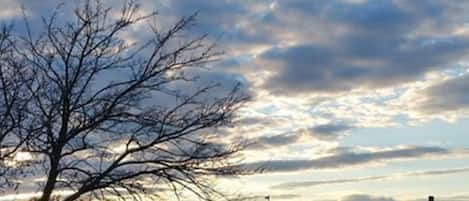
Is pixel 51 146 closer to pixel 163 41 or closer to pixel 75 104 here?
pixel 75 104

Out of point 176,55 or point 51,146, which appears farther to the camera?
point 176,55

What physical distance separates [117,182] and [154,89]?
77.5 inches

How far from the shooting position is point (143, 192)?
62.1 feet

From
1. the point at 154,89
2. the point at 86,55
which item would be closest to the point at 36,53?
the point at 86,55

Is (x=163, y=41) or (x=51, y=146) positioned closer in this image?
(x=51, y=146)

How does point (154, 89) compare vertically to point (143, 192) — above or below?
above

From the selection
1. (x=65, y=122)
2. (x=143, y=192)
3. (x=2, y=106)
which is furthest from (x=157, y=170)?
(x=2, y=106)

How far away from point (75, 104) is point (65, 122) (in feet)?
1.45

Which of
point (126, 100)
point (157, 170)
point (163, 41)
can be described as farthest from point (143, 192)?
point (163, 41)

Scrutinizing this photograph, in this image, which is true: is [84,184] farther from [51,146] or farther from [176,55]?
[176,55]

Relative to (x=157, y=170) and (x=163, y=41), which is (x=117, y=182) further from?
(x=163, y=41)

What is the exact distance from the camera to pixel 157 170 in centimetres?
1917

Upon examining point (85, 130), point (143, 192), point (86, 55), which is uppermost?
point (86, 55)

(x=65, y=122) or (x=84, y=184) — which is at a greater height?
(x=65, y=122)
